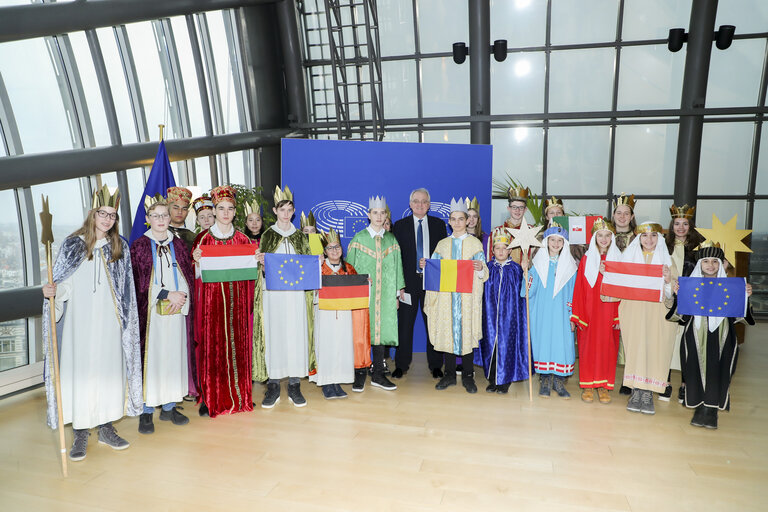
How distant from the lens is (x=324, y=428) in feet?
13.6

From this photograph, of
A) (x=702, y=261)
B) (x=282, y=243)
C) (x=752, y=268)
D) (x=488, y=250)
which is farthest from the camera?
(x=752, y=268)

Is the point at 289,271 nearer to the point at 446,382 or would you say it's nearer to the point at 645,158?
the point at 446,382

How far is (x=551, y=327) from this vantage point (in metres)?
4.77

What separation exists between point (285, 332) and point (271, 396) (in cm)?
66

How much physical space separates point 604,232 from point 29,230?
21.7 ft

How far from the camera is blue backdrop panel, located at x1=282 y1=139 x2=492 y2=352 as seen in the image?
616cm

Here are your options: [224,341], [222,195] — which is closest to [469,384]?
[224,341]

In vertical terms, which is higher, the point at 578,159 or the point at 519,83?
the point at 519,83

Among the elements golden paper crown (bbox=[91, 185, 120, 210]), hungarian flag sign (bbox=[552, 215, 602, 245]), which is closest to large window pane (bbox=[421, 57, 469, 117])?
hungarian flag sign (bbox=[552, 215, 602, 245])

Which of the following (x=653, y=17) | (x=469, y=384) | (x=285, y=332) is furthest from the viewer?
(x=653, y=17)

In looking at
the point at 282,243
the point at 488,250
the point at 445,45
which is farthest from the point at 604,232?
the point at 445,45

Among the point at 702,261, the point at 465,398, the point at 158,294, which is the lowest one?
the point at 465,398

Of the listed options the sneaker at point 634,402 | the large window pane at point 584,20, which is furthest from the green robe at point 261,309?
the large window pane at point 584,20

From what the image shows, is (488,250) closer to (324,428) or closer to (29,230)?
(324,428)
